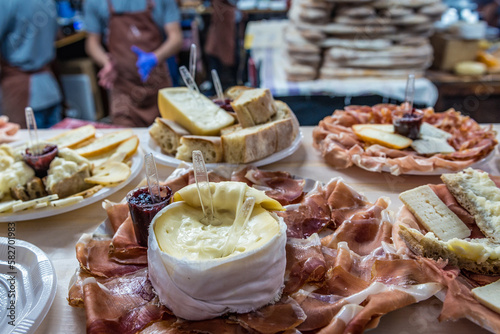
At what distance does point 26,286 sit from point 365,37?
281 cm

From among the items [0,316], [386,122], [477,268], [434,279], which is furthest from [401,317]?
[386,122]

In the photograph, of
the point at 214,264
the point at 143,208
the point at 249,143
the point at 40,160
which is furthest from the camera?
Result: the point at 249,143

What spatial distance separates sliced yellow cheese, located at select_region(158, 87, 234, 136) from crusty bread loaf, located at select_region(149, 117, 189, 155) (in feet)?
0.17

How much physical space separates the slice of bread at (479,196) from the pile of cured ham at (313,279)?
23cm

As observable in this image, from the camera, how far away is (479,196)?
4.30 ft

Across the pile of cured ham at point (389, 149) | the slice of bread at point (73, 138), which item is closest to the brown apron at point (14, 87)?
the slice of bread at point (73, 138)

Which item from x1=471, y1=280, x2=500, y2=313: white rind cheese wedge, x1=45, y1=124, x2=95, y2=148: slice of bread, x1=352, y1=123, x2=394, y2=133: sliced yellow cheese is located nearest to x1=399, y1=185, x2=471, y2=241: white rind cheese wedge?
x1=471, y1=280, x2=500, y2=313: white rind cheese wedge

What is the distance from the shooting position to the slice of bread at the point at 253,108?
1.82 metres

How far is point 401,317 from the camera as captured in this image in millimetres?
1001

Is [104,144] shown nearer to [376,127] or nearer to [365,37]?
[376,127]

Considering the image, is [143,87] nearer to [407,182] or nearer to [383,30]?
[383,30]

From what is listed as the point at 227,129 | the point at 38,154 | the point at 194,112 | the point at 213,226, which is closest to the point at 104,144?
the point at 38,154

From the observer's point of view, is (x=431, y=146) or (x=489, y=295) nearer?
(x=489, y=295)

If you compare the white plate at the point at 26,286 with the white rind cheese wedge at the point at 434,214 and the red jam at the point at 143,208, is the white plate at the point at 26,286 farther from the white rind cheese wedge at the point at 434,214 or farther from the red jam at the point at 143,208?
the white rind cheese wedge at the point at 434,214
